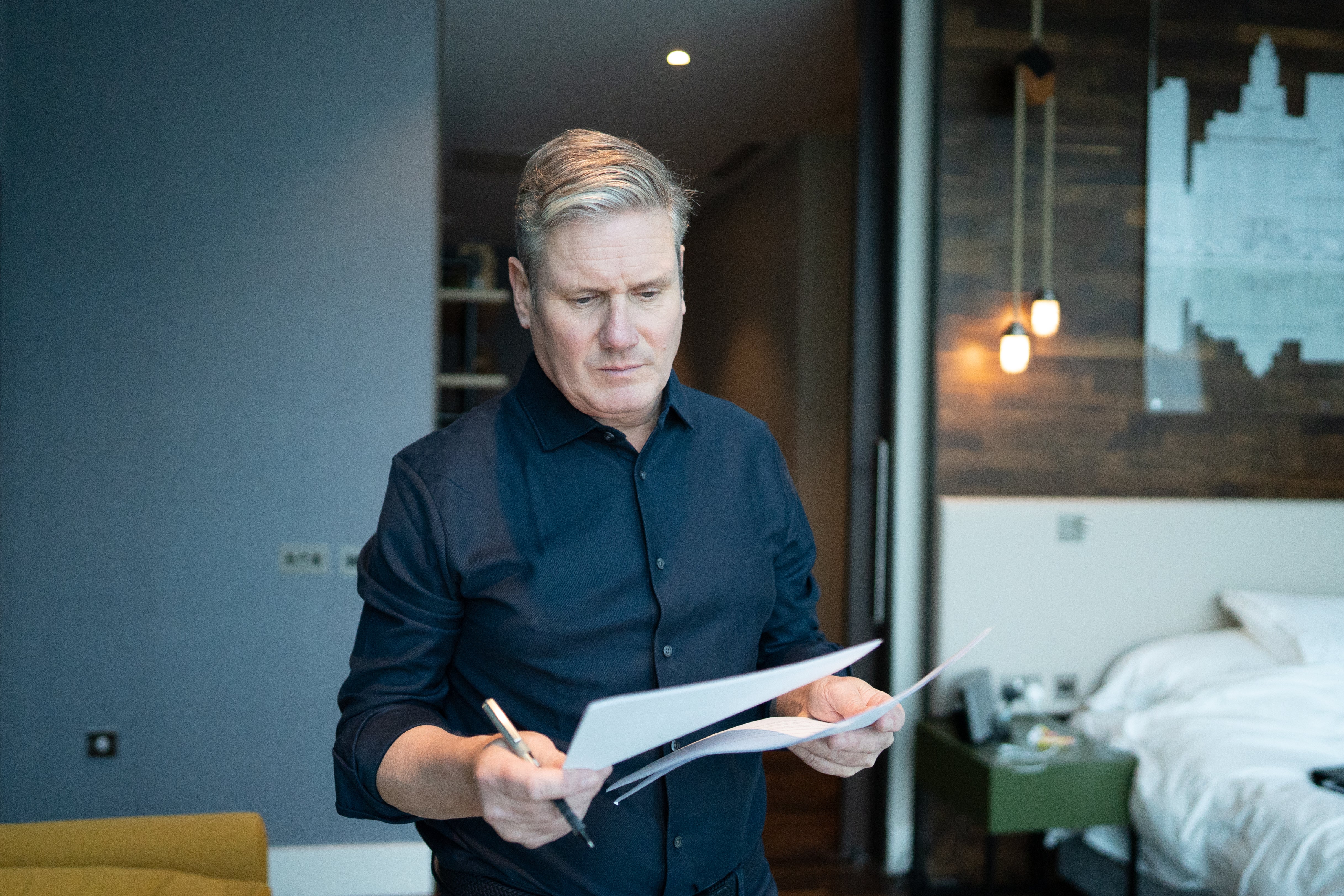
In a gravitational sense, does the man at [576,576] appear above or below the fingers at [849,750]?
above

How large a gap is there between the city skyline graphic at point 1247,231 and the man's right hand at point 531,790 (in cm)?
291

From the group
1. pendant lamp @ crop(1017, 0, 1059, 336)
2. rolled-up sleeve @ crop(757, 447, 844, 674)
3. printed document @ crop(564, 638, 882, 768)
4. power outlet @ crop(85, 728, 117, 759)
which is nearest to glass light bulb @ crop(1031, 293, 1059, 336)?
pendant lamp @ crop(1017, 0, 1059, 336)

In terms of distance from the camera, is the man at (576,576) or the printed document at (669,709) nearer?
the printed document at (669,709)

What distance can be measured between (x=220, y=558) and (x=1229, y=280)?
3.27 meters

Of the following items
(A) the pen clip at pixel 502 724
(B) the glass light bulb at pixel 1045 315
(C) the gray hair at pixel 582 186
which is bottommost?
(A) the pen clip at pixel 502 724

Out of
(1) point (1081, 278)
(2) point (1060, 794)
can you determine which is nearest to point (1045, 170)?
(1) point (1081, 278)

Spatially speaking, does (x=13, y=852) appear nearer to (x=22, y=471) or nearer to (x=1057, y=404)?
(x=22, y=471)

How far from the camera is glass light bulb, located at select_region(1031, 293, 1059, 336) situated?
9.71 ft

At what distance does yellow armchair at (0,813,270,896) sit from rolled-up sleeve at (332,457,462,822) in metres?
1.23

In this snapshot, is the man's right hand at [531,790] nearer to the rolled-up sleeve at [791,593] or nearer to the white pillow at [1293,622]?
the rolled-up sleeve at [791,593]

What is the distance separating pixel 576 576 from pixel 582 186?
385mm

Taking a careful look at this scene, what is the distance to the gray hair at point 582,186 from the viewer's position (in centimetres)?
97

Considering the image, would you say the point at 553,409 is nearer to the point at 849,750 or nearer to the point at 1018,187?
the point at 849,750

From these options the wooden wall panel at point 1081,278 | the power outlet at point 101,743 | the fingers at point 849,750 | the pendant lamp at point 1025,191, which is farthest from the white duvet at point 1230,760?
the power outlet at point 101,743
